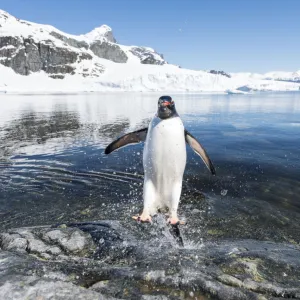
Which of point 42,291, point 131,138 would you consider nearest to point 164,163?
point 131,138

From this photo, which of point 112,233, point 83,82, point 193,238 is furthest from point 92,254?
point 83,82

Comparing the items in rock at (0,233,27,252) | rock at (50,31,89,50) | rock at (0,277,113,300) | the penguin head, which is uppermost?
rock at (50,31,89,50)

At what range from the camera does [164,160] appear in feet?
16.9

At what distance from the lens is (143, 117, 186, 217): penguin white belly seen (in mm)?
5043

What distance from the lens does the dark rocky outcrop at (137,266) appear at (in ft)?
10.6

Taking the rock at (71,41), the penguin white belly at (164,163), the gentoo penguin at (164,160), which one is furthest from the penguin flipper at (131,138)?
the rock at (71,41)

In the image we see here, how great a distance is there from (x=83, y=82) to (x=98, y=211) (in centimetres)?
12990

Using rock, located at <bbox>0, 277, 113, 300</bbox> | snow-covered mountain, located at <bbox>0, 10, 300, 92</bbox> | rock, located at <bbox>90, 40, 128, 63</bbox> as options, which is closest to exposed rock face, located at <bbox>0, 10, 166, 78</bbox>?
snow-covered mountain, located at <bbox>0, 10, 300, 92</bbox>

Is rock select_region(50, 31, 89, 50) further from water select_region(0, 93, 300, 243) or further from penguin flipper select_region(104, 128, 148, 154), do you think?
penguin flipper select_region(104, 128, 148, 154)

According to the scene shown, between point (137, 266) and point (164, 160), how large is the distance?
1.89 metres

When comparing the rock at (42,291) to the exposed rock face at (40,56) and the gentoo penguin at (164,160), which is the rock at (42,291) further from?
the exposed rock face at (40,56)

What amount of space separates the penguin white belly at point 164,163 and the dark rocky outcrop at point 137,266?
53 centimetres

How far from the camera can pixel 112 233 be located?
5.01 metres

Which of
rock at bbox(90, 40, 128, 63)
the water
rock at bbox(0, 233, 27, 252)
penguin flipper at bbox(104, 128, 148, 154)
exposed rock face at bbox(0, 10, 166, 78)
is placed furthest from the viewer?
rock at bbox(90, 40, 128, 63)
